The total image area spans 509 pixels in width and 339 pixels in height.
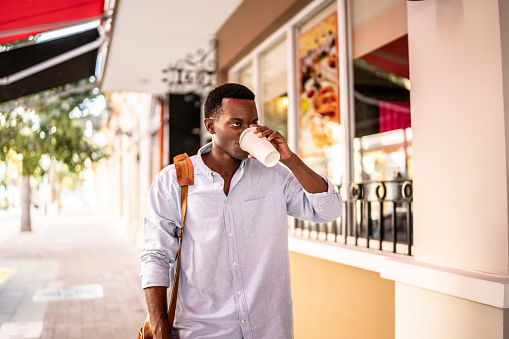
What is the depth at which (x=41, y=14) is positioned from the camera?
4.64m

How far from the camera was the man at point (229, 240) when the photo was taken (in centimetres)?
180

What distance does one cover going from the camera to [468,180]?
210cm

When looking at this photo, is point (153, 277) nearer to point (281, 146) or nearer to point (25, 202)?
point (281, 146)

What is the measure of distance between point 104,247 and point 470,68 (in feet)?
38.3

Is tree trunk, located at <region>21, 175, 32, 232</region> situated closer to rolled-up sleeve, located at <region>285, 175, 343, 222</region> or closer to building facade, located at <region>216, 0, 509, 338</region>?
building facade, located at <region>216, 0, 509, 338</region>

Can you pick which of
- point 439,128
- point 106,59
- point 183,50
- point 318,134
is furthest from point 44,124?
point 439,128

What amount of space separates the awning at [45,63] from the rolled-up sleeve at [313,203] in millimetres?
5096

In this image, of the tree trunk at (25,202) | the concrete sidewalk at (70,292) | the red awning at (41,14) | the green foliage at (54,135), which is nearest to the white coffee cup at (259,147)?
the red awning at (41,14)

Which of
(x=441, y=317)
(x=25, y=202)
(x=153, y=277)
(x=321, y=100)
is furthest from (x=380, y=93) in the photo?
(x=25, y=202)

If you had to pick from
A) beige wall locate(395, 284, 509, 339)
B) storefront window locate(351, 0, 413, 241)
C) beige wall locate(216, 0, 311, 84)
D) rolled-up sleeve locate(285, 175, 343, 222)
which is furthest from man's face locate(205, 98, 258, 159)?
beige wall locate(216, 0, 311, 84)

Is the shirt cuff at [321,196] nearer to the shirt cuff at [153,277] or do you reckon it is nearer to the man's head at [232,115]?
the man's head at [232,115]

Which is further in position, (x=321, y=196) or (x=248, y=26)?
(x=248, y=26)

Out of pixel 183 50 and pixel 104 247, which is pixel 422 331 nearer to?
pixel 183 50

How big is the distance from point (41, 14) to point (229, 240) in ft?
12.8
